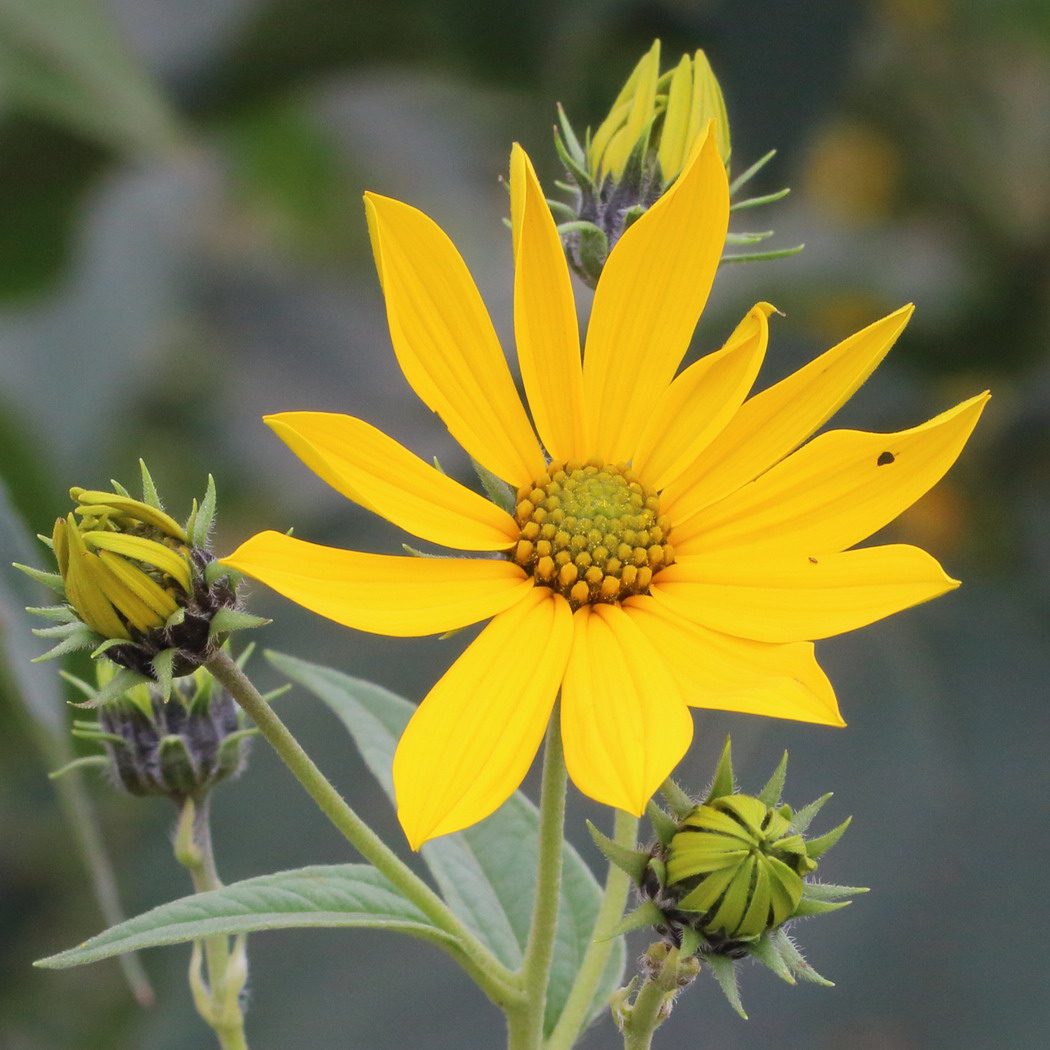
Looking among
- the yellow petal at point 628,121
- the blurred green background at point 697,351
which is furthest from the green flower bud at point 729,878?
the blurred green background at point 697,351

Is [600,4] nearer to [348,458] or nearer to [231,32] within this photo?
[231,32]

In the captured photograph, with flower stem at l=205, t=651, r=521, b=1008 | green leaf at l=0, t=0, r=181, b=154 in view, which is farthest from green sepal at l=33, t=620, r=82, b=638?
green leaf at l=0, t=0, r=181, b=154

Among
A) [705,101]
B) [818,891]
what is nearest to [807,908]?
[818,891]

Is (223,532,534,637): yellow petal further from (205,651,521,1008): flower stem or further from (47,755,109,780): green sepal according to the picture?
(47,755,109,780): green sepal

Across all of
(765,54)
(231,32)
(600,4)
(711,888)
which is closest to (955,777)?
(765,54)

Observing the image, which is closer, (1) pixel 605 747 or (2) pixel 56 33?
(1) pixel 605 747

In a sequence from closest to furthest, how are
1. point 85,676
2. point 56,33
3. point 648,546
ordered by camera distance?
point 648,546
point 85,676
point 56,33

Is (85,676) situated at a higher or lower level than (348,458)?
lower

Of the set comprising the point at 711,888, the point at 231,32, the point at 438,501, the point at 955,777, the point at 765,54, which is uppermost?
Answer: the point at 231,32
